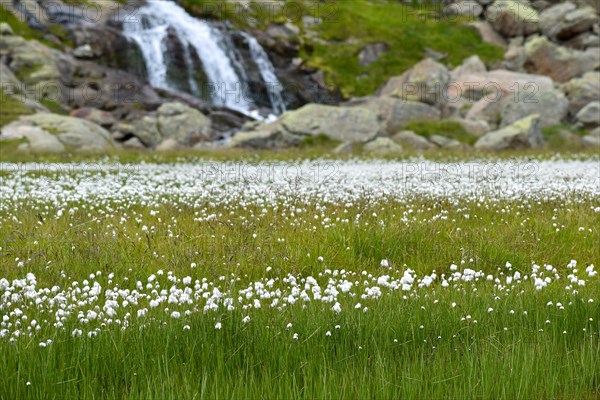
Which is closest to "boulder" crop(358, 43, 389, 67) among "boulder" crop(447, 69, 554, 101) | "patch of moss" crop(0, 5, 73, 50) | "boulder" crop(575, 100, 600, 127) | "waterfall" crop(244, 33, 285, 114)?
"waterfall" crop(244, 33, 285, 114)

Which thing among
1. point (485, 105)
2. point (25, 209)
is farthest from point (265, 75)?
point (25, 209)

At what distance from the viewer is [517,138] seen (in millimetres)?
32875

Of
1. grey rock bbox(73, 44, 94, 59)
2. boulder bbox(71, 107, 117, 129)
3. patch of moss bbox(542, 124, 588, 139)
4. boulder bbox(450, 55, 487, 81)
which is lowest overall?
patch of moss bbox(542, 124, 588, 139)

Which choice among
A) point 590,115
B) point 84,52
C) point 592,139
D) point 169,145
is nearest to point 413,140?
point 592,139

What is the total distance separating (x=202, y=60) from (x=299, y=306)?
166 feet

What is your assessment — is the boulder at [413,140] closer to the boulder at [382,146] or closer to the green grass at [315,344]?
the boulder at [382,146]

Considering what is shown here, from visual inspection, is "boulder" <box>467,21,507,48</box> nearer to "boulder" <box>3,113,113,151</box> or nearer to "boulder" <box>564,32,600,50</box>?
"boulder" <box>564,32,600,50</box>

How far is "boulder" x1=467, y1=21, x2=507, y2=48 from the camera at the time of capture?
240ft

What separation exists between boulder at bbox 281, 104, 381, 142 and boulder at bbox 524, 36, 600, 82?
87.0 feet

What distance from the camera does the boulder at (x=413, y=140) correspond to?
35250 mm

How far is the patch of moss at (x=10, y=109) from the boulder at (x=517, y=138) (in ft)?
87.5

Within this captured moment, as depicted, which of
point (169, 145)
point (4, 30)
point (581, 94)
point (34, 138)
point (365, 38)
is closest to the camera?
point (34, 138)

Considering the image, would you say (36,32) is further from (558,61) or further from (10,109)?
(558,61)

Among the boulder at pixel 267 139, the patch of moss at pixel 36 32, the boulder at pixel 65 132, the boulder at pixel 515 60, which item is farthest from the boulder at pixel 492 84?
the patch of moss at pixel 36 32
